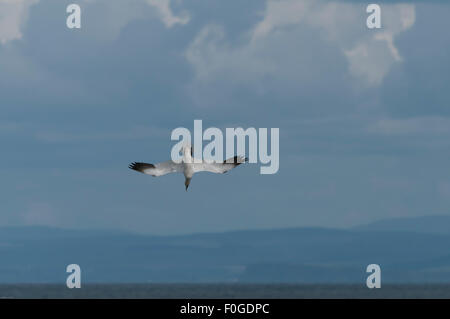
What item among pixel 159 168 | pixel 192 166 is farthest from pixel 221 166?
pixel 159 168

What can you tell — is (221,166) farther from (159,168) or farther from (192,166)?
(159,168)

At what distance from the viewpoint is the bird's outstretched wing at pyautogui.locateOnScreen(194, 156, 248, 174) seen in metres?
44.2

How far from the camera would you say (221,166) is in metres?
44.4

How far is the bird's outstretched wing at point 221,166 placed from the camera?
44.2 metres
